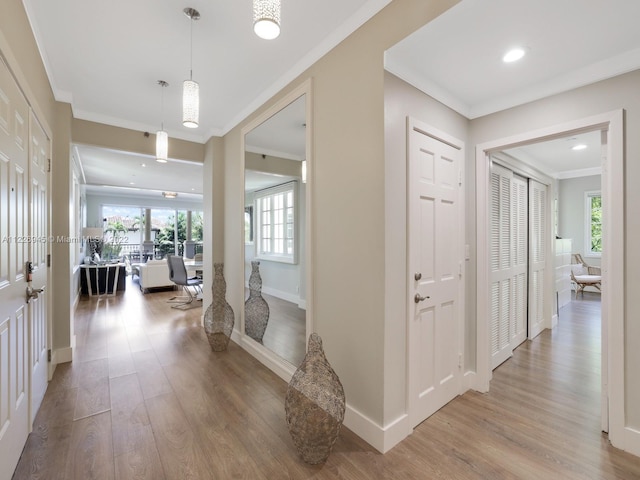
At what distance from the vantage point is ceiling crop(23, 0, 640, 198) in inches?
61.9

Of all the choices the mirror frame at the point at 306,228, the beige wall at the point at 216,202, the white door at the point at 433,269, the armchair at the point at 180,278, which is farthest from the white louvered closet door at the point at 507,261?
the armchair at the point at 180,278

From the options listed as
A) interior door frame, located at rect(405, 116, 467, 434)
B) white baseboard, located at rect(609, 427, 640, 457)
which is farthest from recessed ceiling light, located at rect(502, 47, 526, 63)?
white baseboard, located at rect(609, 427, 640, 457)

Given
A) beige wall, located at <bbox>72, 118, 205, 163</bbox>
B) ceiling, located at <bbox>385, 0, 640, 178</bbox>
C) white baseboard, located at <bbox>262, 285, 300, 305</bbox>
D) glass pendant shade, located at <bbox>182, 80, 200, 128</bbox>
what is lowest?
white baseboard, located at <bbox>262, 285, 300, 305</bbox>

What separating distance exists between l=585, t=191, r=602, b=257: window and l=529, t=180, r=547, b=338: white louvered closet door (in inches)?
139

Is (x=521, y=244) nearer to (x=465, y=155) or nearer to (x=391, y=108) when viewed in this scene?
(x=465, y=155)

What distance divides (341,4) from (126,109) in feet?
9.21

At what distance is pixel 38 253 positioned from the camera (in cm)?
221

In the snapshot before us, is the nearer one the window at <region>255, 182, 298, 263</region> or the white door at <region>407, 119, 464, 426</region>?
the white door at <region>407, 119, 464, 426</region>

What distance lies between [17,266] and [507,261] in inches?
156

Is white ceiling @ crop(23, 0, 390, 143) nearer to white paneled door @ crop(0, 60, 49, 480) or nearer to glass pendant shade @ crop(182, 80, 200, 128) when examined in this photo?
glass pendant shade @ crop(182, 80, 200, 128)

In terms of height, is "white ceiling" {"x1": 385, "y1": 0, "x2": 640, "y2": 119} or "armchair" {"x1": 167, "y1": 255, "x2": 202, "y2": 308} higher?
"white ceiling" {"x1": 385, "y1": 0, "x2": 640, "y2": 119}

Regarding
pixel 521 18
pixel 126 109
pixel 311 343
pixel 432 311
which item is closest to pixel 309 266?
pixel 311 343

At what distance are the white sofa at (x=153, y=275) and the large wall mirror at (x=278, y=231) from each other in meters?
4.45

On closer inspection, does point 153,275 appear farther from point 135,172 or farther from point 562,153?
point 562,153
